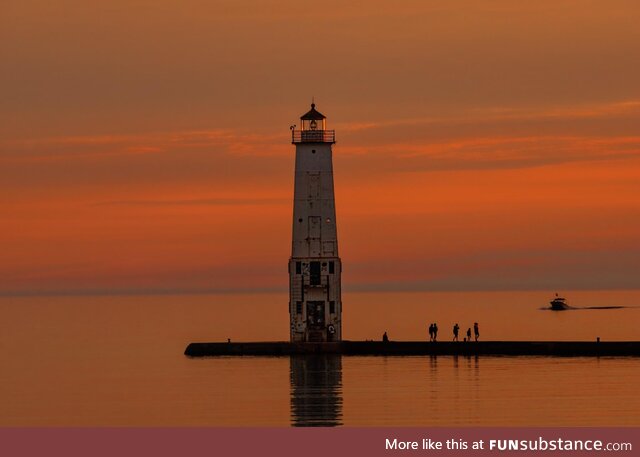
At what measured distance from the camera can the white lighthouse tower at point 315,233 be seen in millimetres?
83875

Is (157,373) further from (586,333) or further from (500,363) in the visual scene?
(586,333)

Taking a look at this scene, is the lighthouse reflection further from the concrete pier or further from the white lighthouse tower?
the white lighthouse tower

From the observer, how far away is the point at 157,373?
3317 inches

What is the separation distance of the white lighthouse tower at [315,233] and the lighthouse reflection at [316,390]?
2.58m

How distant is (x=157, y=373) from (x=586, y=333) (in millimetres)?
61518

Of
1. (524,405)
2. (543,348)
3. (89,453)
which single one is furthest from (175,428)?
(543,348)

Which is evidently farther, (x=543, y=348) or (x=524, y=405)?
(x=543, y=348)

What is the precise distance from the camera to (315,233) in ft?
275

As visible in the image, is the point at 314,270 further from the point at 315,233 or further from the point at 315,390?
the point at 315,390

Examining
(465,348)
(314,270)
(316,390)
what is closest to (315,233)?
(314,270)

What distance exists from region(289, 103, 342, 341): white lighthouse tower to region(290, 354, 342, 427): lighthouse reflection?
258 cm

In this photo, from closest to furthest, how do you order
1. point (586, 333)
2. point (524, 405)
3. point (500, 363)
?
point (524, 405)
point (500, 363)
point (586, 333)

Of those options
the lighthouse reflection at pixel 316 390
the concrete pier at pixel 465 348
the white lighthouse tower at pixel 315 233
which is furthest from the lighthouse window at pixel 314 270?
the lighthouse reflection at pixel 316 390

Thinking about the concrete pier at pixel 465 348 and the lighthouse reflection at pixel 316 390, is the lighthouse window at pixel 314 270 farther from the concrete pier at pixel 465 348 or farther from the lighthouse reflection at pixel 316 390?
the lighthouse reflection at pixel 316 390
